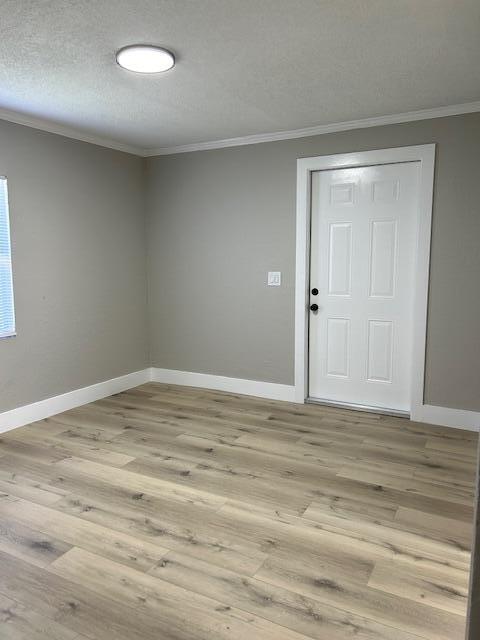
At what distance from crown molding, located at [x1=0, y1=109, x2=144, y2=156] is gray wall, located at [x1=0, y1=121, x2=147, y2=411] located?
47 millimetres

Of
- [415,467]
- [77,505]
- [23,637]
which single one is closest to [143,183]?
[77,505]

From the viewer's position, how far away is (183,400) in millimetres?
4492

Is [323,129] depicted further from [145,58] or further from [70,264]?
[70,264]

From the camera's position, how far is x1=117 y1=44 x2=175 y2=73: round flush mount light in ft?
7.92

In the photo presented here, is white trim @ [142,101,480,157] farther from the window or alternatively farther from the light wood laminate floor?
the light wood laminate floor

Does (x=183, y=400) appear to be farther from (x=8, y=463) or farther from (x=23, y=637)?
(x=23, y=637)

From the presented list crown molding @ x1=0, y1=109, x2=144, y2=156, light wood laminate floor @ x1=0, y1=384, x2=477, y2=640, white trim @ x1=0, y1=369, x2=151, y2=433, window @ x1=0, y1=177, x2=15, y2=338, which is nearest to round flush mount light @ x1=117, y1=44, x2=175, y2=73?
crown molding @ x1=0, y1=109, x2=144, y2=156

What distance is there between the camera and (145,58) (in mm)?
2504

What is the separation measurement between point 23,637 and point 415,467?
7.72 feet

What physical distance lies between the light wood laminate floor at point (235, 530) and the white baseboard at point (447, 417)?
0.27ft

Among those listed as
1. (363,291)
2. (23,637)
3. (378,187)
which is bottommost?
(23,637)

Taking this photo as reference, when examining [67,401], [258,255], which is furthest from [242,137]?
[67,401]

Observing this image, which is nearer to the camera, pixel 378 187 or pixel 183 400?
pixel 378 187

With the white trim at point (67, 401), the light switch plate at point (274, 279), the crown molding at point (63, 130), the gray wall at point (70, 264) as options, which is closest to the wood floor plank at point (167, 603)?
the white trim at point (67, 401)
